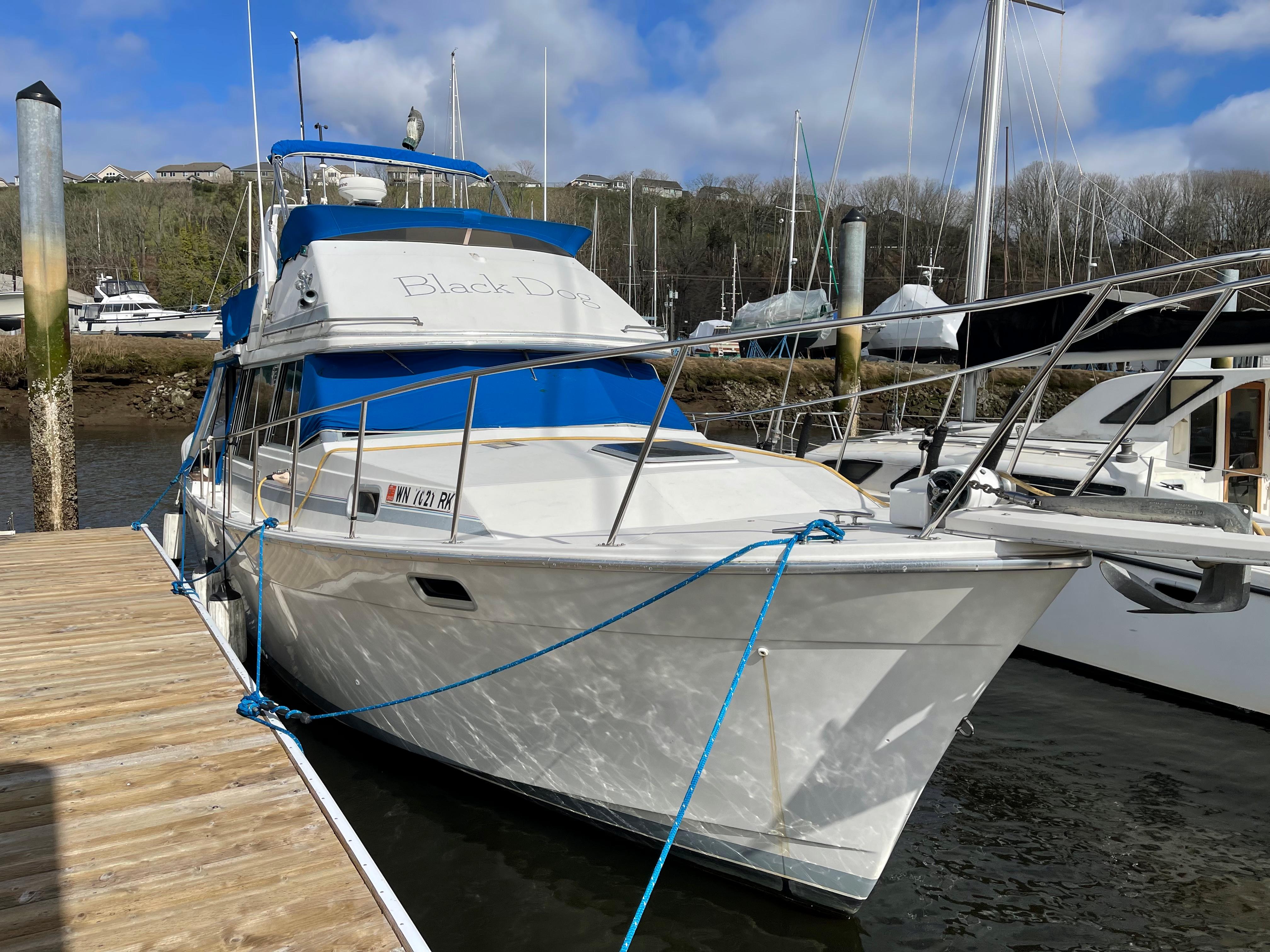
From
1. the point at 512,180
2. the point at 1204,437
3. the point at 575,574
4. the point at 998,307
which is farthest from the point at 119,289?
the point at 998,307

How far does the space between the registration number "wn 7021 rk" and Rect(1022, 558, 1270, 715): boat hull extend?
4269 millimetres

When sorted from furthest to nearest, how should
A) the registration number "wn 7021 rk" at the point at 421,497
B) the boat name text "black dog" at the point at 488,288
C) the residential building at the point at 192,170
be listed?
1. the residential building at the point at 192,170
2. the boat name text "black dog" at the point at 488,288
3. the registration number "wn 7021 rk" at the point at 421,497

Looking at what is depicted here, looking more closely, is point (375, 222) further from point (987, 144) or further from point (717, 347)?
point (717, 347)

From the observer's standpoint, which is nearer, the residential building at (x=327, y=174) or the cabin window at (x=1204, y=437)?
the cabin window at (x=1204, y=437)

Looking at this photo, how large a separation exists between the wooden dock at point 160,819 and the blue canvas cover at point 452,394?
1.65m

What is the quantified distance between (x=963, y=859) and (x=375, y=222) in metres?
5.38

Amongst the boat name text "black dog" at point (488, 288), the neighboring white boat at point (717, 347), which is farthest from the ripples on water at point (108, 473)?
the neighboring white boat at point (717, 347)

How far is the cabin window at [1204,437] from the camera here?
25.9ft

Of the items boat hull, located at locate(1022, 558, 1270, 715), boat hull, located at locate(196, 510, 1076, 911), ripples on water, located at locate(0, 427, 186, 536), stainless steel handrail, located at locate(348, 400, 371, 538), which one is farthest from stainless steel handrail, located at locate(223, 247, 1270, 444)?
ripples on water, located at locate(0, 427, 186, 536)

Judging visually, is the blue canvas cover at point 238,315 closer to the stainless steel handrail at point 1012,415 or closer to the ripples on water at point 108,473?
the ripples on water at point 108,473

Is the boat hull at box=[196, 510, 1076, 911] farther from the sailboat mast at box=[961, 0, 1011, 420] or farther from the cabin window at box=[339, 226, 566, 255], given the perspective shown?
the sailboat mast at box=[961, 0, 1011, 420]

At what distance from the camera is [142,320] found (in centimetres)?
3697

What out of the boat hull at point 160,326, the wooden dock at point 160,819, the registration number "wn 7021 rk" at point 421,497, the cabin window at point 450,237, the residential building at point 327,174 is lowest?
the wooden dock at point 160,819

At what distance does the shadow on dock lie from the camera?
2625 millimetres
